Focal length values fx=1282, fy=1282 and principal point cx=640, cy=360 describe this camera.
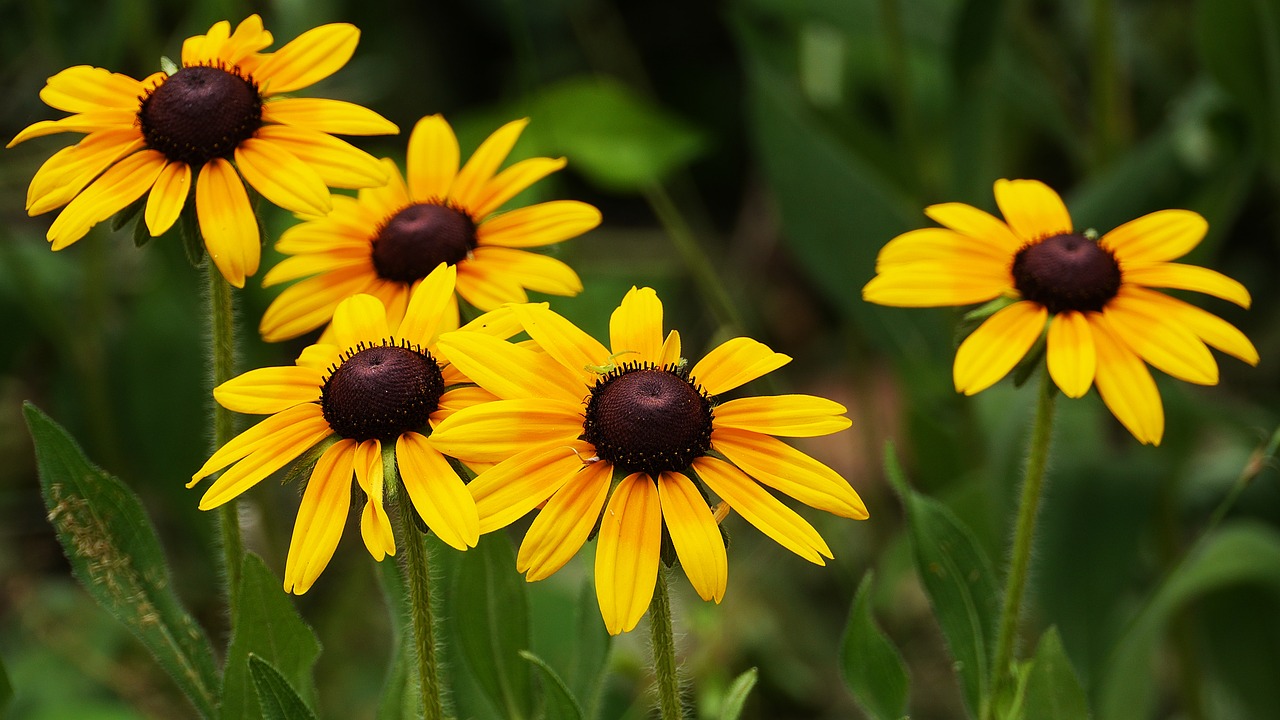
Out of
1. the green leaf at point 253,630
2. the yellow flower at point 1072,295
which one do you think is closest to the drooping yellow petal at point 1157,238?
the yellow flower at point 1072,295

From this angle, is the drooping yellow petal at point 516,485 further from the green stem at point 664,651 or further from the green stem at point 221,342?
the green stem at point 221,342

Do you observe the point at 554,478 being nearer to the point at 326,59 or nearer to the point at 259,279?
the point at 326,59

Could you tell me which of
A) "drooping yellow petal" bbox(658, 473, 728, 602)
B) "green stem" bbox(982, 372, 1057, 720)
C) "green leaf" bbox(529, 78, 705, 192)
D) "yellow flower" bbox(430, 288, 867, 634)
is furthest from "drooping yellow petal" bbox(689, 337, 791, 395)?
"green leaf" bbox(529, 78, 705, 192)

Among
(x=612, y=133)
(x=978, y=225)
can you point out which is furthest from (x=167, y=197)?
(x=612, y=133)

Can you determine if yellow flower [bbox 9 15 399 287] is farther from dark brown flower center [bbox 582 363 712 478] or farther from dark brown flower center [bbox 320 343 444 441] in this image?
dark brown flower center [bbox 582 363 712 478]

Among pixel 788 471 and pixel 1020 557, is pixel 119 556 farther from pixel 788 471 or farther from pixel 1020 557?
pixel 1020 557
